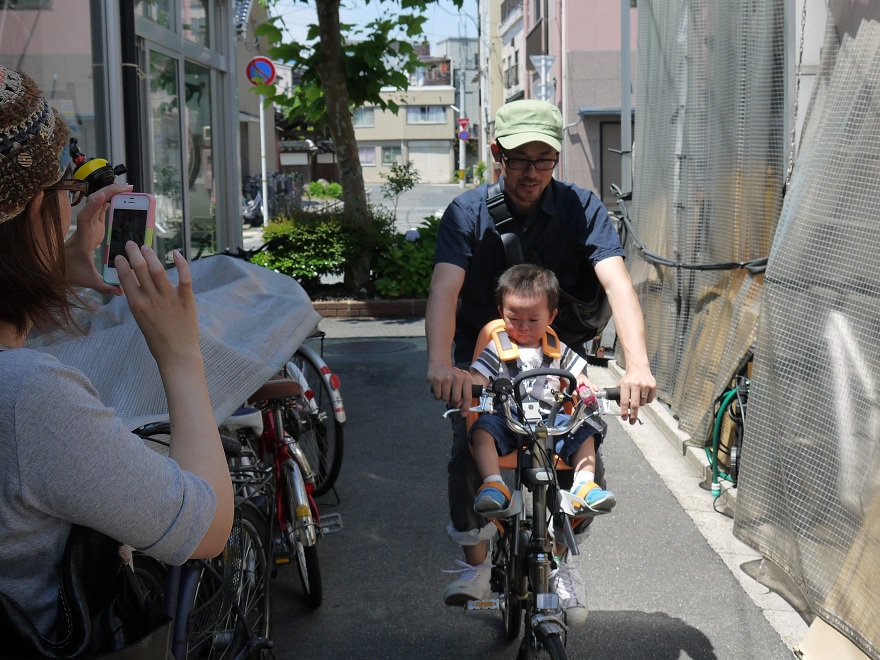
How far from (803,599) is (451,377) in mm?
2173

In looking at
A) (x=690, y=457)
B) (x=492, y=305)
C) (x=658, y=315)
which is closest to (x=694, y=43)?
(x=658, y=315)

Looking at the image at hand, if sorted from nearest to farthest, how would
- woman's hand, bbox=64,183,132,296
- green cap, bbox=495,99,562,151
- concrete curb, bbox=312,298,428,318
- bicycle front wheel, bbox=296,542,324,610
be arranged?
woman's hand, bbox=64,183,132,296
green cap, bbox=495,99,562,151
bicycle front wheel, bbox=296,542,324,610
concrete curb, bbox=312,298,428,318

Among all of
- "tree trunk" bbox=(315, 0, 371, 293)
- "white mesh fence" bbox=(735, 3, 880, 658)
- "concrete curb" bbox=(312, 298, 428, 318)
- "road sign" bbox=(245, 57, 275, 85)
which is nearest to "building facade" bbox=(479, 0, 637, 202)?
"road sign" bbox=(245, 57, 275, 85)

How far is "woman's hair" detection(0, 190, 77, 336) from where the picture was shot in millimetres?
1481

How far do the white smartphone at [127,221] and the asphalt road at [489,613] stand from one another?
2.26 m

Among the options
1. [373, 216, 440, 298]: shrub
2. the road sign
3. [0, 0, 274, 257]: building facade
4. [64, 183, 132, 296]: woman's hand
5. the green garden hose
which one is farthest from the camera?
the road sign

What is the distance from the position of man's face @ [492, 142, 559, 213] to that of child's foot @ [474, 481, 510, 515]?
1120 millimetres

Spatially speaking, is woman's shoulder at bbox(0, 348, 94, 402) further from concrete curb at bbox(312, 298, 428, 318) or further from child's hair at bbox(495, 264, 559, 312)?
concrete curb at bbox(312, 298, 428, 318)

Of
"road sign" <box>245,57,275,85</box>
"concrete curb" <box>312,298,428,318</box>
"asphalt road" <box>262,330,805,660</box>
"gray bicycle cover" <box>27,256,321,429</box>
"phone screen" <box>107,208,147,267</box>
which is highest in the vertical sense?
"road sign" <box>245,57,275,85</box>

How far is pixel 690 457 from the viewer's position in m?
6.27

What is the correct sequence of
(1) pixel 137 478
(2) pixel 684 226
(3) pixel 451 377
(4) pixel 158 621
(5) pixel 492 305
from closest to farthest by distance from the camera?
(1) pixel 137 478
(4) pixel 158 621
(3) pixel 451 377
(5) pixel 492 305
(2) pixel 684 226

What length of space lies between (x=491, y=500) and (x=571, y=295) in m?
0.98

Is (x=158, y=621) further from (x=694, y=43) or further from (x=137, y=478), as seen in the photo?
(x=694, y=43)

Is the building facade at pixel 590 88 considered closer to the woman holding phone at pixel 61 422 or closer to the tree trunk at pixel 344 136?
the tree trunk at pixel 344 136
